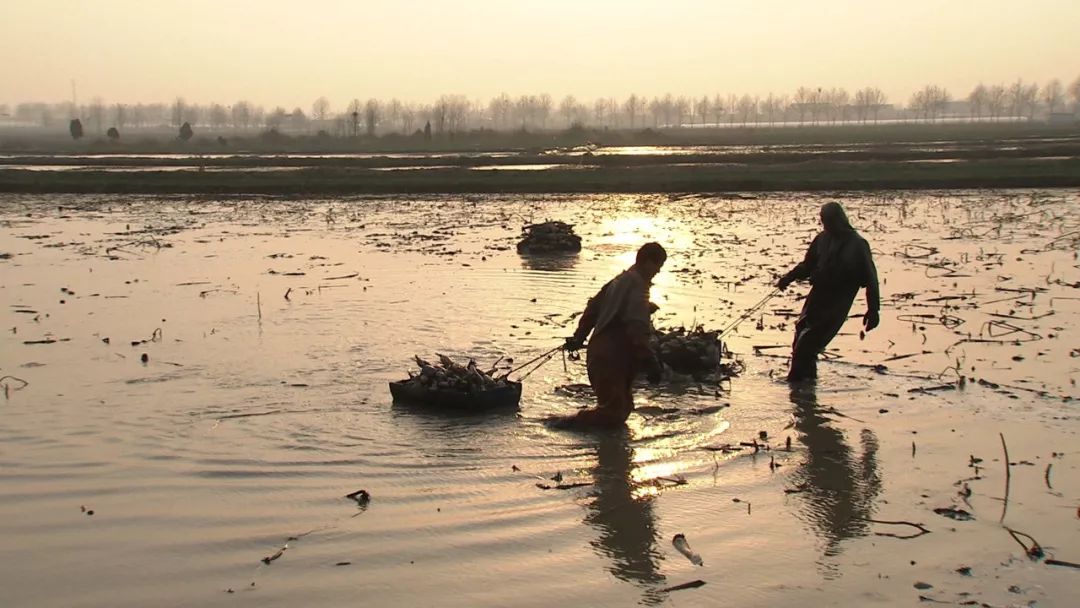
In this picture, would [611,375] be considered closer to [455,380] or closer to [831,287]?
[455,380]

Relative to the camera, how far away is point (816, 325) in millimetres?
Result: 9102

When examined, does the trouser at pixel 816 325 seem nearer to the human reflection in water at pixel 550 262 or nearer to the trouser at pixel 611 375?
the trouser at pixel 611 375

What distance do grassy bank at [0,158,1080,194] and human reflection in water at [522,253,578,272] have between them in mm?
14593

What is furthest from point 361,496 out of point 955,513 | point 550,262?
point 550,262

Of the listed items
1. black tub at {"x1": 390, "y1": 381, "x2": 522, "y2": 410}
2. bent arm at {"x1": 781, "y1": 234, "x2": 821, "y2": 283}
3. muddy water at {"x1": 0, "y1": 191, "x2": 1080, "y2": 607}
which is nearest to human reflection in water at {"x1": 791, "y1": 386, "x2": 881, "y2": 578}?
muddy water at {"x1": 0, "y1": 191, "x2": 1080, "y2": 607}

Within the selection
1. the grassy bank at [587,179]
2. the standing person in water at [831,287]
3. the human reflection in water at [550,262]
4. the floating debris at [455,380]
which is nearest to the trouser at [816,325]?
the standing person in water at [831,287]

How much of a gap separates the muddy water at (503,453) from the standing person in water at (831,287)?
331 millimetres

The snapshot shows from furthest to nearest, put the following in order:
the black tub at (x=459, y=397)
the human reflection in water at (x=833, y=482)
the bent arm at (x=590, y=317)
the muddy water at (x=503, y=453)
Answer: the black tub at (x=459, y=397) → the bent arm at (x=590, y=317) → the human reflection in water at (x=833, y=482) → the muddy water at (x=503, y=453)

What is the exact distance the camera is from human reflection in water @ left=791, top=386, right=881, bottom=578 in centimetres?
566

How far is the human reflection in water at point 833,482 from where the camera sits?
566 centimetres

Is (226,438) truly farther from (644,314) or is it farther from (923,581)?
(923,581)

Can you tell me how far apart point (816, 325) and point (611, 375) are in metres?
2.40

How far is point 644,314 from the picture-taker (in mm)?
7668

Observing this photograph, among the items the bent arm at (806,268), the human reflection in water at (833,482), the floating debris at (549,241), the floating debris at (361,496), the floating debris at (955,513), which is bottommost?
the human reflection in water at (833,482)
